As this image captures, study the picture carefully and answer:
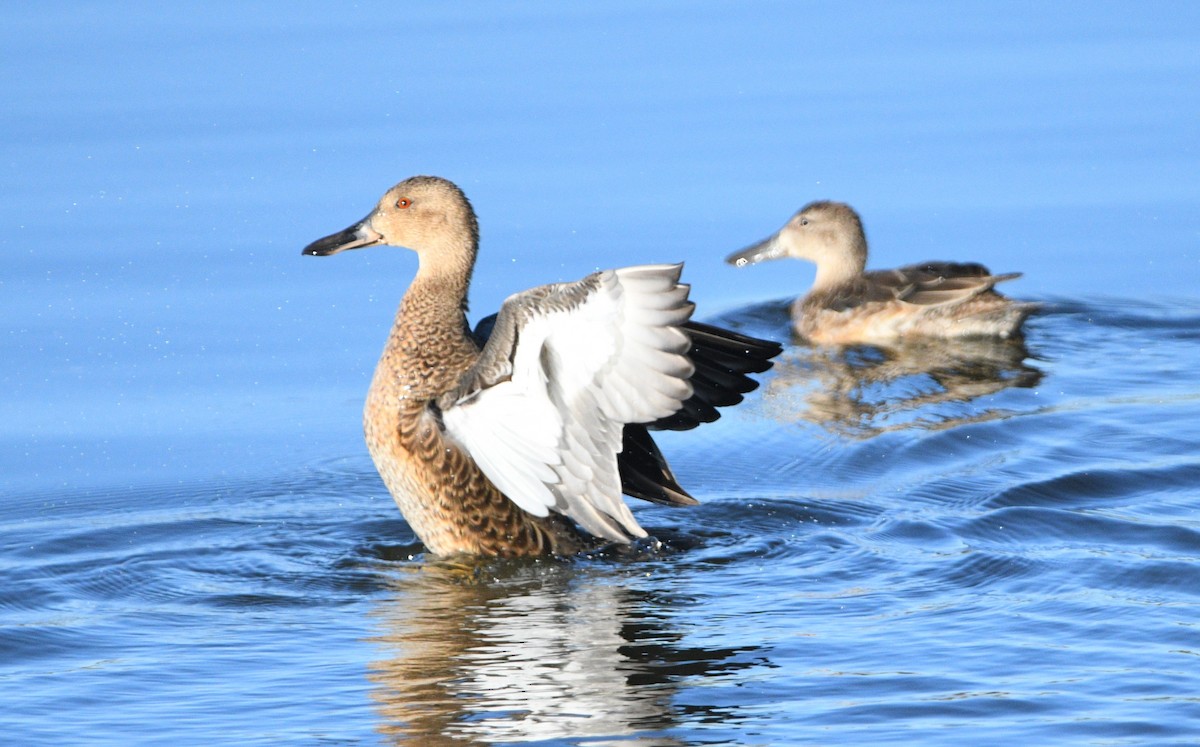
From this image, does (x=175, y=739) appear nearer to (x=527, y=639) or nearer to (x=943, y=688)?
(x=527, y=639)

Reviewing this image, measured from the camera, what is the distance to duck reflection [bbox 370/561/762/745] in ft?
17.2

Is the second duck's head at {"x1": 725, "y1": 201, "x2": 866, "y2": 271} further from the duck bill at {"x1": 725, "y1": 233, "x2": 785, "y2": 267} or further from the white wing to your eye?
the white wing

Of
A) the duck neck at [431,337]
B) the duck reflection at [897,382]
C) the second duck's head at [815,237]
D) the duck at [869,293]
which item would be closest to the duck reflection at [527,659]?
the duck neck at [431,337]

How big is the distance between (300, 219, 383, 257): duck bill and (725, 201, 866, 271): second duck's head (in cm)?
325

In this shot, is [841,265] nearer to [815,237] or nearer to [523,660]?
[815,237]

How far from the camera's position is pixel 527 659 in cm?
577

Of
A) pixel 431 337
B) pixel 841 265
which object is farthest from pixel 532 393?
pixel 841 265

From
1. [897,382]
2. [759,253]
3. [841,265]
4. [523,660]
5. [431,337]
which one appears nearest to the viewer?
[523,660]

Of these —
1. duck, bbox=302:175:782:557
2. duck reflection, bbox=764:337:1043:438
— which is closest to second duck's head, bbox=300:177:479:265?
duck, bbox=302:175:782:557

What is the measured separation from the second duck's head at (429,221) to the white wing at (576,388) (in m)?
0.92

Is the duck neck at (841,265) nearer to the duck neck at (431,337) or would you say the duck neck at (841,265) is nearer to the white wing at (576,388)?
the duck neck at (431,337)

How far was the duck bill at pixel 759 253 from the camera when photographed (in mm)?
10648

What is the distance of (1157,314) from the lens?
9.97 meters

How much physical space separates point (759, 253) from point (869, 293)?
69 centimetres
